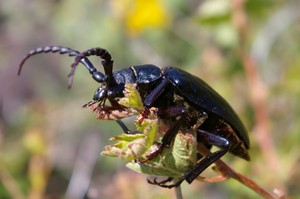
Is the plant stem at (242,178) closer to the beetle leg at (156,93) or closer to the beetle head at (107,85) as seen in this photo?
the beetle leg at (156,93)

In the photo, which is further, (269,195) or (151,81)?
(151,81)

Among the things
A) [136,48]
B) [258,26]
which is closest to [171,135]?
[258,26]

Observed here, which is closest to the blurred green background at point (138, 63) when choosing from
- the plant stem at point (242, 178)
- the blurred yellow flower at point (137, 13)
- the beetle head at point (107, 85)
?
the blurred yellow flower at point (137, 13)

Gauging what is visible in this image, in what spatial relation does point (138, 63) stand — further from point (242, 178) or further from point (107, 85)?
point (242, 178)

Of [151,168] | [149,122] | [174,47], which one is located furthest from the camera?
[174,47]

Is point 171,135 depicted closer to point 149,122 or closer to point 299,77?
point 149,122

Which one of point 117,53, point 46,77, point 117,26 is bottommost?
point 46,77

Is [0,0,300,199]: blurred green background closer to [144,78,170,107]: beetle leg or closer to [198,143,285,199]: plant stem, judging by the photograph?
[144,78,170,107]: beetle leg
